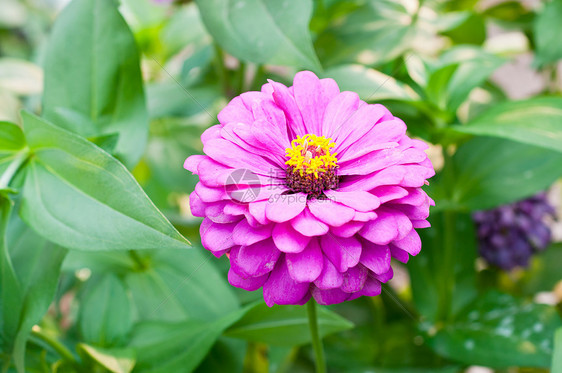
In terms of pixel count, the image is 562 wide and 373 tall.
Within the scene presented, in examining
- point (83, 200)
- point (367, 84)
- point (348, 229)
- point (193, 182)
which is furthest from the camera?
point (193, 182)

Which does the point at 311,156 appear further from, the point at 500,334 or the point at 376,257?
the point at 500,334

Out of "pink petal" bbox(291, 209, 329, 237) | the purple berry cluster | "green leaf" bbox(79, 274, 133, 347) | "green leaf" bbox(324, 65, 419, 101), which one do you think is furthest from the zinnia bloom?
the purple berry cluster

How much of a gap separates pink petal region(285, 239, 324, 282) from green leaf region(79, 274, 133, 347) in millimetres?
278

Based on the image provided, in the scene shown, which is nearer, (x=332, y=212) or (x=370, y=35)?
(x=332, y=212)

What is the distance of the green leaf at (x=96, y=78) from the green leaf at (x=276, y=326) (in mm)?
182

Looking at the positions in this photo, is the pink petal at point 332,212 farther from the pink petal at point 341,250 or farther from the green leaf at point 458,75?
the green leaf at point 458,75

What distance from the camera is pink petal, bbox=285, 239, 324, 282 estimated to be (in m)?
0.27

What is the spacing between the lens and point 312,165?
1.11 feet

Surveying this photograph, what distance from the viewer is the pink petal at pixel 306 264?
0.27 meters

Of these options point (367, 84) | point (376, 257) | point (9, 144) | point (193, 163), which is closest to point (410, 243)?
point (376, 257)

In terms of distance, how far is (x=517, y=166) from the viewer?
1.84 feet

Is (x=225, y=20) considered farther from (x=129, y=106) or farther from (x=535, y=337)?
(x=535, y=337)

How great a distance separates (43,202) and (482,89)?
559 mm

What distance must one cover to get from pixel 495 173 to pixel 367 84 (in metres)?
0.19
